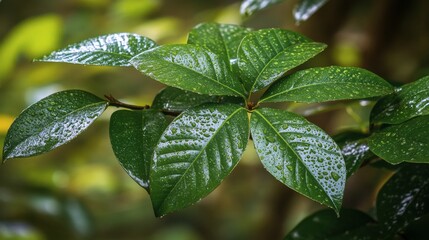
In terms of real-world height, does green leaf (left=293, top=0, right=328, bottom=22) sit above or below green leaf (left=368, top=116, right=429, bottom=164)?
above

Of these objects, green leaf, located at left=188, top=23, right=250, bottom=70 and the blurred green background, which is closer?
green leaf, located at left=188, top=23, right=250, bottom=70

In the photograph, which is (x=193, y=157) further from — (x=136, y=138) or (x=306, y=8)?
(x=306, y=8)

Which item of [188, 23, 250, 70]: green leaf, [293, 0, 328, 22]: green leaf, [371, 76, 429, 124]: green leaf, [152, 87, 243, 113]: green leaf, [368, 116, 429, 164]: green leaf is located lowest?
[368, 116, 429, 164]: green leaf

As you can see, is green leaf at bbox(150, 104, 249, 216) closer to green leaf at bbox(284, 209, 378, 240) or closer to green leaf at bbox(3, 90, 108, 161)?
green leaf at bbox(3, 90, 108, 161)

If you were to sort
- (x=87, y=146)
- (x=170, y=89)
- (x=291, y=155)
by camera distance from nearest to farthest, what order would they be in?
(x=291, y=155) → (x=170, y=89) → (x=87, y=146)

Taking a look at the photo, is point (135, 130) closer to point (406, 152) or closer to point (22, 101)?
point (406, 152)

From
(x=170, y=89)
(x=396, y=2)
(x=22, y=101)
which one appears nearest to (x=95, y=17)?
(x=22, y=101)

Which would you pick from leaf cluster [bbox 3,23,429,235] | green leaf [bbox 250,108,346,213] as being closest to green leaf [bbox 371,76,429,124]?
leaf cluster [bbox 3,23,429,235]
